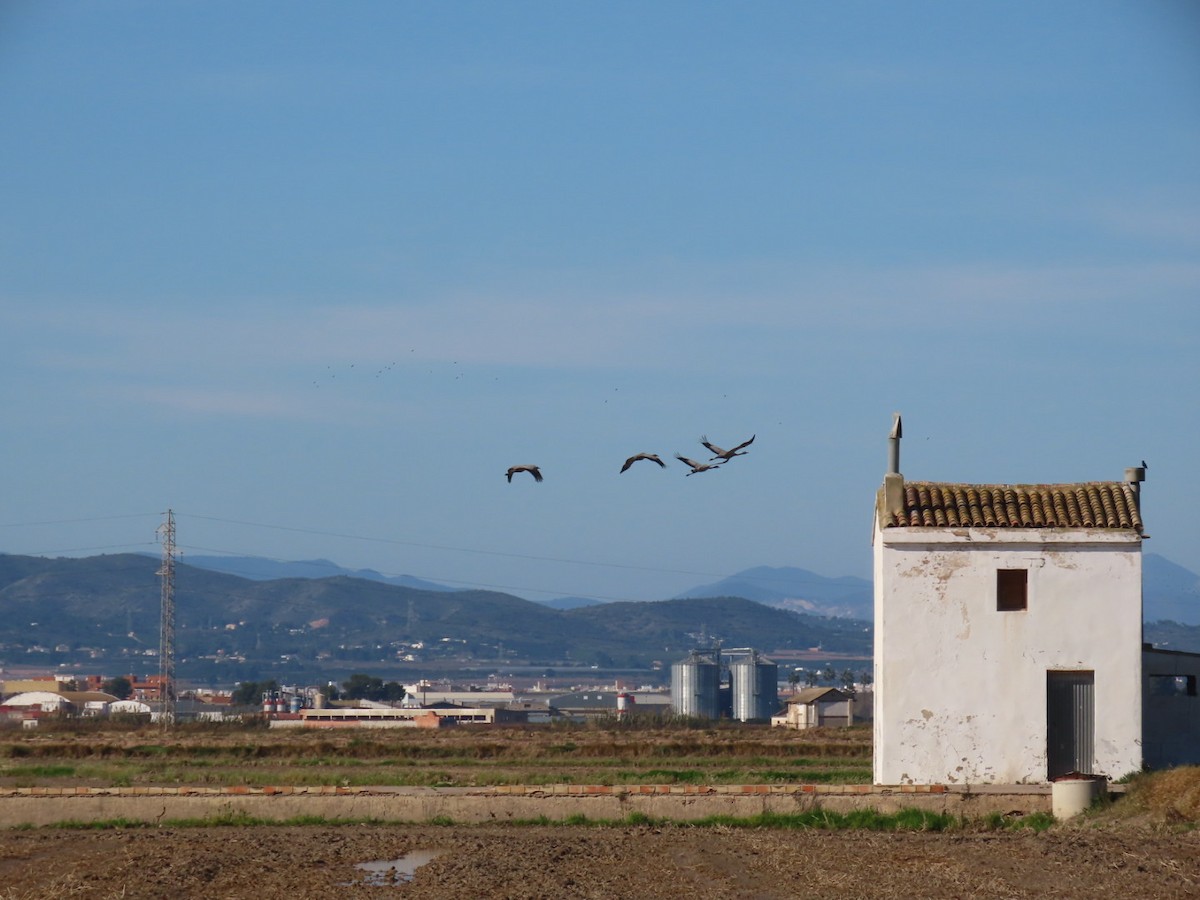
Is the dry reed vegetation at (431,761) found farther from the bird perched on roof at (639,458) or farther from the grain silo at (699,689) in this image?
the grain silo at (699,689)

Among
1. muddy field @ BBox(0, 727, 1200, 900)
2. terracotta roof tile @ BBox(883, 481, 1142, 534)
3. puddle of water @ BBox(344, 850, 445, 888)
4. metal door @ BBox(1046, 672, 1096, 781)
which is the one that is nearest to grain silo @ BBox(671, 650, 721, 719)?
muddy field @ BBox(0, 727, 1200, 900)

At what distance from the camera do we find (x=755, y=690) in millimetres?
102812

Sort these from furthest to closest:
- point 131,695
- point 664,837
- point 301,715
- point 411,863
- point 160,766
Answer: point 131,695 < point 301,715 < point 160,766 < point 664,837 < point 411,863

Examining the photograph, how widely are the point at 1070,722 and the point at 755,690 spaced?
79.9m

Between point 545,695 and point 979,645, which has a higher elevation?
point 979,645

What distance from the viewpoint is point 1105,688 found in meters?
23.7

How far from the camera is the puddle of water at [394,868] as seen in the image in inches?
665

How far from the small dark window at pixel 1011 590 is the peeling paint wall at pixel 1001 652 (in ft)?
0.95

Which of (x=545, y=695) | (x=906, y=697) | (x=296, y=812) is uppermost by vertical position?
(x=906, y=697)

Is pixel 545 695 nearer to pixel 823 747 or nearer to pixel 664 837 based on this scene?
pixel 823 747

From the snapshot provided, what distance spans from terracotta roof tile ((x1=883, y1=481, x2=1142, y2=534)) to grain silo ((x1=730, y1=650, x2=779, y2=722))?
7787 cm

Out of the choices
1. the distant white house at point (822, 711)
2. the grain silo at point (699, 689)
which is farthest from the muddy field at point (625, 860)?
the grain silo at point (699, 689)

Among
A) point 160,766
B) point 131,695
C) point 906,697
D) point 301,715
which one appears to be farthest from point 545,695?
point 906,697

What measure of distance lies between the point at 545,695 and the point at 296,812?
531ft
